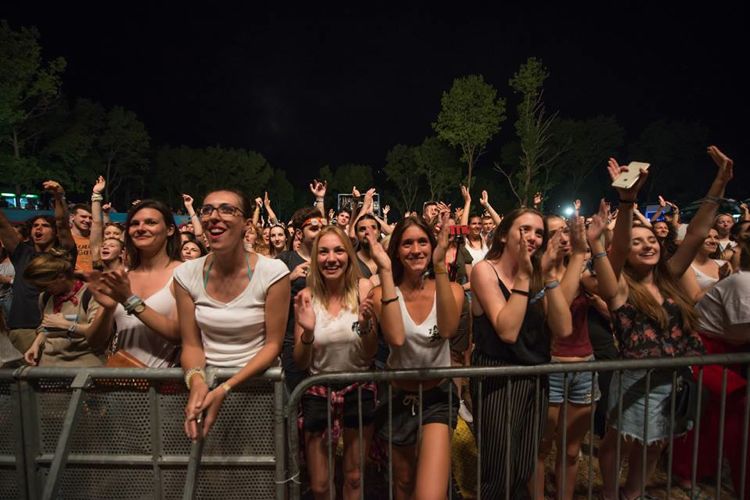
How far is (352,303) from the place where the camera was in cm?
318

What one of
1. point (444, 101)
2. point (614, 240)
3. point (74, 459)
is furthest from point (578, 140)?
point (74, 459)

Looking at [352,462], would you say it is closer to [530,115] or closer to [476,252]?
[476,252]

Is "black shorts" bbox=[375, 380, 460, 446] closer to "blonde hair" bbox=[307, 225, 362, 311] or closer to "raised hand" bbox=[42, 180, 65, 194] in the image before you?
"blonde hair" bbox=[307, 225, 362, 311]

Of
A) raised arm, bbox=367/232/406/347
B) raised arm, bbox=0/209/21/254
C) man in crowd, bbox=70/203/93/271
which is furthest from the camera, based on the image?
man in crowd, bbox=70/203/93/271

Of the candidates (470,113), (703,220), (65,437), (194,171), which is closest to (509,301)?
(703,220)

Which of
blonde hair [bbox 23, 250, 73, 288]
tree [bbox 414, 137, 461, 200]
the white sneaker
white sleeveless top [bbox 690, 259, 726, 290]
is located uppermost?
tree [bbox 414, 137, 461, 200]

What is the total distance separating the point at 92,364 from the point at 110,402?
1.08 m

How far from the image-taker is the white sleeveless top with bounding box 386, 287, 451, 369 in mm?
2918

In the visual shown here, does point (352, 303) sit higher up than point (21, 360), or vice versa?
point (352, 303)

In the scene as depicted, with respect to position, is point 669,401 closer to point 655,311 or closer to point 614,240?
point 655,311

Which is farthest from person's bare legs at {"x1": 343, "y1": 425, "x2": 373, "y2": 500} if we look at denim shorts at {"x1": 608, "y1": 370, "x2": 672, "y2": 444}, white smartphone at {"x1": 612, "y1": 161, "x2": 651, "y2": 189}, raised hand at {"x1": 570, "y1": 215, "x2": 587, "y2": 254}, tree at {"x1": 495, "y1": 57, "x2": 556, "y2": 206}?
tree at {"x1": 495, "y1": 57, "x2": 556, "y2": 206}

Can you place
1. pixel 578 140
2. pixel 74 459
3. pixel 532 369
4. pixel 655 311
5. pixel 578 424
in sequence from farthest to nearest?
pixel 578 140
pixel 578 424
pixel 655 311
pixel 532 369
pixel 74 459

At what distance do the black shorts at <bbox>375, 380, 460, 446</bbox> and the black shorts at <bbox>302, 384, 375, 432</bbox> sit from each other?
197 mm

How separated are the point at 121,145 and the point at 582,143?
43581 mm
